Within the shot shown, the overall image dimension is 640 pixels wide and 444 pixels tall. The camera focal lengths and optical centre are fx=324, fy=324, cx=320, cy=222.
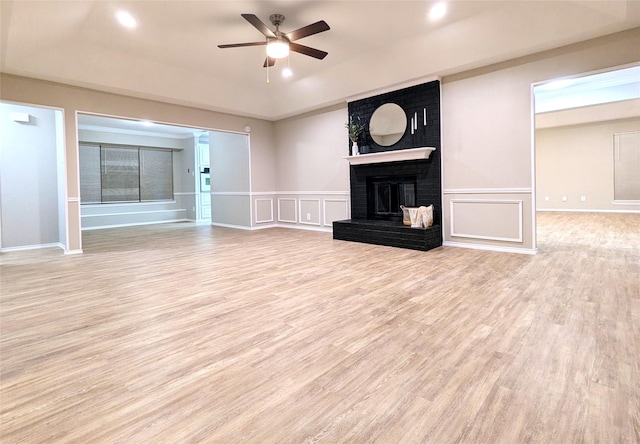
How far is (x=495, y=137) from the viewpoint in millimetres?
4652

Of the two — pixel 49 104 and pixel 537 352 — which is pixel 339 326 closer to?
pixel 537 352

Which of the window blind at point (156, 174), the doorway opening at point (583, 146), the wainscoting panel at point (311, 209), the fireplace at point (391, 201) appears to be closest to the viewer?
the fireplace at point (391, 201)

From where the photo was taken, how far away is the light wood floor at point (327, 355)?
1.31 m

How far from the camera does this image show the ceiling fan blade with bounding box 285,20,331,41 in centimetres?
350

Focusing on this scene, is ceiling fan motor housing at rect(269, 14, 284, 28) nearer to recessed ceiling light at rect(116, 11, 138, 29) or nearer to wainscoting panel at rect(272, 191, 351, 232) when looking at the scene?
recessed ceiling light at rect(116, 11, 138, 29)

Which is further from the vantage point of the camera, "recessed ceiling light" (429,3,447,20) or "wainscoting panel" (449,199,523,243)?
"wainscoting panel" (449,199,523,243)

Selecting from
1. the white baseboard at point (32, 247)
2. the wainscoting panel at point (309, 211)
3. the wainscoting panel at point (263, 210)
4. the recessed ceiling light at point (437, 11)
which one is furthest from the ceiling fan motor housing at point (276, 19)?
the white baseboard at point (32, 247)

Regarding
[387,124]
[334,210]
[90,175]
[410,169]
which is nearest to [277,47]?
[387,124]

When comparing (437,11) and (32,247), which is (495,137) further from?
(32,247)

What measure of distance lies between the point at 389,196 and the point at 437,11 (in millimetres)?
2948

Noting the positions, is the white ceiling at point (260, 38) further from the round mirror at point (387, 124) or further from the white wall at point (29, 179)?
the white wall at point (29, 179)

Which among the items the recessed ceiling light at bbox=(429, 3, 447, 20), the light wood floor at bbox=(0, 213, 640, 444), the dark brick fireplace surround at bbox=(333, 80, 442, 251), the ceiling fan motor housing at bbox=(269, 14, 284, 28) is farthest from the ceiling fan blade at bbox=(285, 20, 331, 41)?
the light wood floor at bbox=(0, 213, 640, 444)

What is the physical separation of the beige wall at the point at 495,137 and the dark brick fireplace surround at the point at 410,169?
146mm

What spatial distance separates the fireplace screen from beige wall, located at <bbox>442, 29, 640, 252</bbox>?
0.66m
